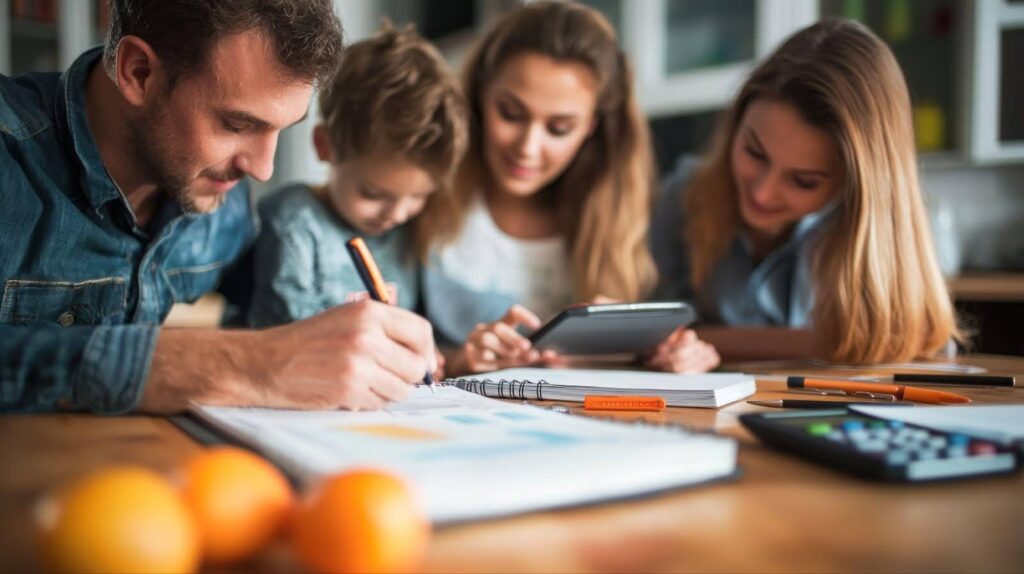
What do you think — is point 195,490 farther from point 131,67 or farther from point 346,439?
point 131,67

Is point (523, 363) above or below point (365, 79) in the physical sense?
below

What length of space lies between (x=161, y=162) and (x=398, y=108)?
45 centimetres

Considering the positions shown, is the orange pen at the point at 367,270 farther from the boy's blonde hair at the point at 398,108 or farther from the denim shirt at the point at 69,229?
the boy's blonde hair at the point at 398,108

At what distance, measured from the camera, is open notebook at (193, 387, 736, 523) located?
435 millimetres

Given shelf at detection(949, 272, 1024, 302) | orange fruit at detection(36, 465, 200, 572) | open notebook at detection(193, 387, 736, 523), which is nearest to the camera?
orange fruit at detection(36, 465, 200, 572)

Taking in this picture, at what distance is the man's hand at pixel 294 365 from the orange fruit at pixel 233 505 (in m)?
0.30

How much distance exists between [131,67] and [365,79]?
1.61ft

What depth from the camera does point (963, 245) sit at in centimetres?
286

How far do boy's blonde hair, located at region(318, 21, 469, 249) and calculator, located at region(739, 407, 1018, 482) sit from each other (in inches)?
36.0

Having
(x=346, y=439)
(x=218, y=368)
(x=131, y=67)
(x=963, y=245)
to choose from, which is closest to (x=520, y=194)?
(x=131, y=67)

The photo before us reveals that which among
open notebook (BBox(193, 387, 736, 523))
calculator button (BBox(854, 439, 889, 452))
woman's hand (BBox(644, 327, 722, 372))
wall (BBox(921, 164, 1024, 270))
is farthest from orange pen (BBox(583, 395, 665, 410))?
wall (BBox(921, 164, 1024, 270))

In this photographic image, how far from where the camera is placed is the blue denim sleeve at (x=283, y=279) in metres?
1.43

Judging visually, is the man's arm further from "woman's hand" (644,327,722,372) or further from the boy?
the boy

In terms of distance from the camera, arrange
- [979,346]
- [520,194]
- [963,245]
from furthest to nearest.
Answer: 1. [963,245]
2. [979,346]
3. [520,194]
